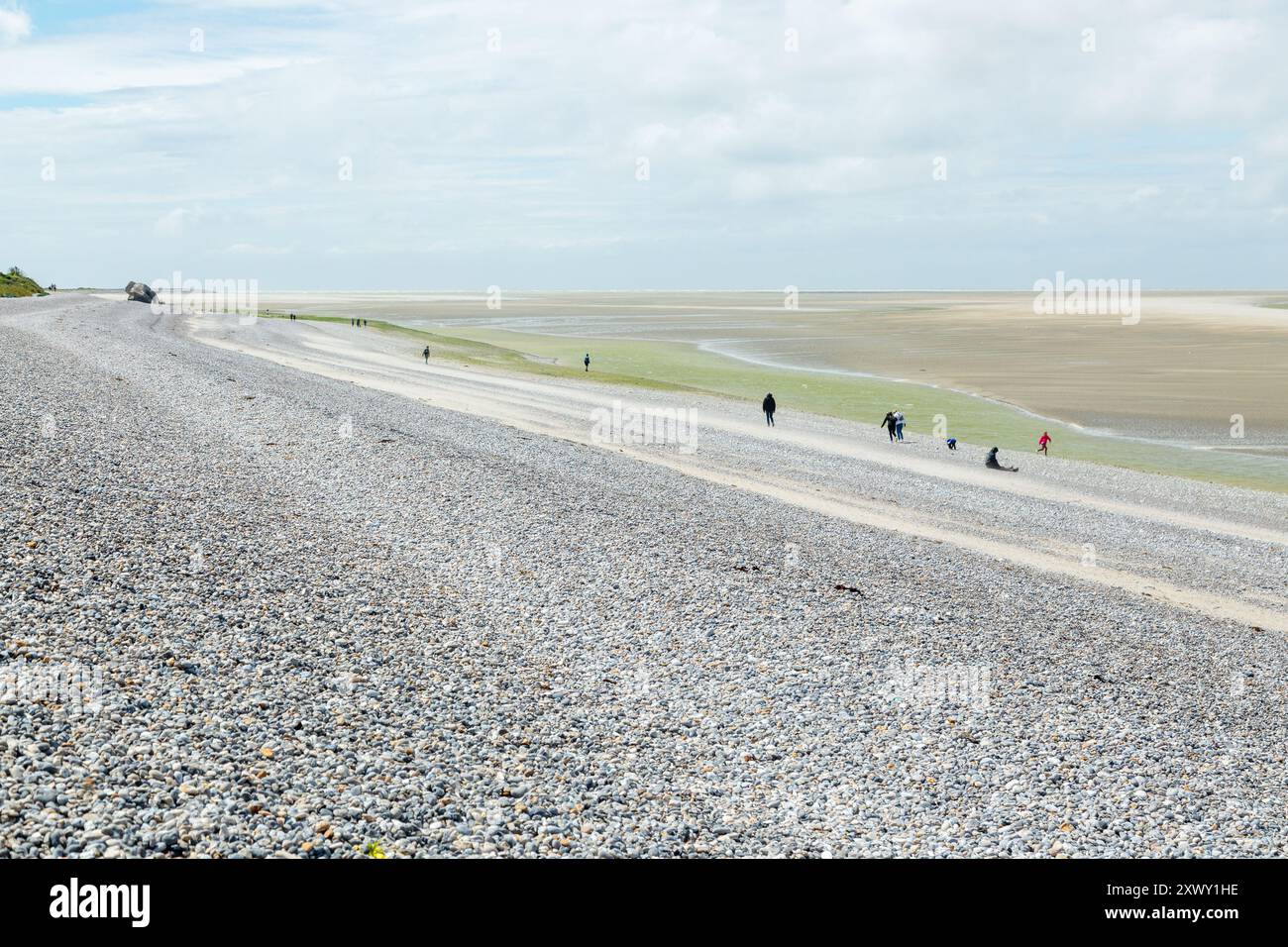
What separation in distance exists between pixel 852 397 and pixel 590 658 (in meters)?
46.4

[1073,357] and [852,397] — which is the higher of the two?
[1073,357]

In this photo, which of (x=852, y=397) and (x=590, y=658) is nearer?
(x=590, y=658)

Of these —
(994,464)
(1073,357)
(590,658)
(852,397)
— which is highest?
(1073,357)

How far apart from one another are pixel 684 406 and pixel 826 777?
4033 centimetres

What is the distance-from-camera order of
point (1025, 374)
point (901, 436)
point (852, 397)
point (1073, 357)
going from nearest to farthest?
1. point (901, 436)
2. point (852, 397)
3. point (1025, 374)
4. point (1073, 357)

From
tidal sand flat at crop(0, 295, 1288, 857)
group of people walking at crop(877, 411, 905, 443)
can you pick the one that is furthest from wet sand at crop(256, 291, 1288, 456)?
tidal sand flat at crop(0, 295, 1288, 857)

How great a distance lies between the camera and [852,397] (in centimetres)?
5878

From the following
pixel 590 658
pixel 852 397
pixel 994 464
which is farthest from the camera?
pixel 852 397

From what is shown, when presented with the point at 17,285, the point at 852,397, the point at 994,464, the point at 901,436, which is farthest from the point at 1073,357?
the point at 17,285

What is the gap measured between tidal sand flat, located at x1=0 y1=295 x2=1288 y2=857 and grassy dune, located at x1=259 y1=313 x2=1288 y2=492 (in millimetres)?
10665

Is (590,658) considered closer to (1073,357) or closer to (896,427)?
(896,427)

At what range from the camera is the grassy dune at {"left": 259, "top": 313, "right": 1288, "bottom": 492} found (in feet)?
130
